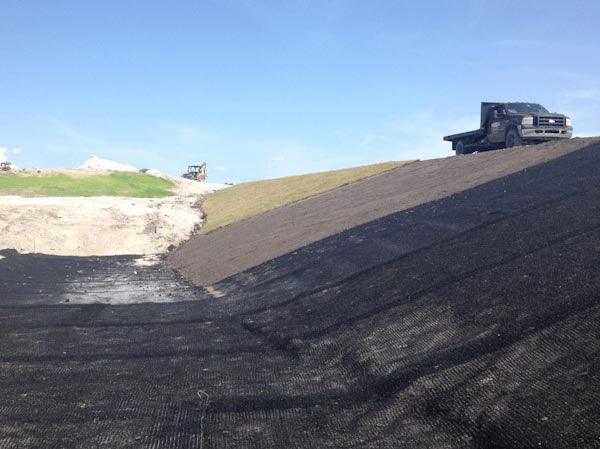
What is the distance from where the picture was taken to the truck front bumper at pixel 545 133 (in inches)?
880

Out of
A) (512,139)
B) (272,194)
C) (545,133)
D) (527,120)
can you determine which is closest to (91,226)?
(272,194)

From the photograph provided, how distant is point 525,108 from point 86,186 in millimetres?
32176

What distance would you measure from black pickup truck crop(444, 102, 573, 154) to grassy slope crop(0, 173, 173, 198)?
26905 mm

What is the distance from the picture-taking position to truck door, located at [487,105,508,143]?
24156 mm

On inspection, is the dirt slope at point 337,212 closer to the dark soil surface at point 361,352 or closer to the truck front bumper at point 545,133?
the truck front bumper at point 545,133

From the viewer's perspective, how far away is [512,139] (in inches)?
934

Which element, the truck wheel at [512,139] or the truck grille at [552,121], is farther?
the truck wheel at [512,139]

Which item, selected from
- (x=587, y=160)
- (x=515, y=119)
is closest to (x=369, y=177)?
(x=515, y=119)

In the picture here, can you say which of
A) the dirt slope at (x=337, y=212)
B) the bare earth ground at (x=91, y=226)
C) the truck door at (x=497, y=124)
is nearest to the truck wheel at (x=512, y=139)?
the truck door at (x=497, y=124)

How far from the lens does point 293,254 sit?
15.0 m

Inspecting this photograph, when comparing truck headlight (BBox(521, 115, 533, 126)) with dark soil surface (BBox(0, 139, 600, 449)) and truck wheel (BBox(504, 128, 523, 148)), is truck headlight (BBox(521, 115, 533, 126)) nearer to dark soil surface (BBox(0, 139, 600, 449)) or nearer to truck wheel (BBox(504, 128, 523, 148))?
truck wheel (BBox(504, 128, 523, 148))

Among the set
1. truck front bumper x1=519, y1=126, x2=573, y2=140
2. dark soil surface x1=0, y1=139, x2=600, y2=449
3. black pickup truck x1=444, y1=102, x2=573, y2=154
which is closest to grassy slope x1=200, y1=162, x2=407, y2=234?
black pickup truck x1=444, y1=102, x2=573, y2=154

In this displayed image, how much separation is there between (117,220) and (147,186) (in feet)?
66.8

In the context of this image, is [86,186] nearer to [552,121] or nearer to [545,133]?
[545,133]
